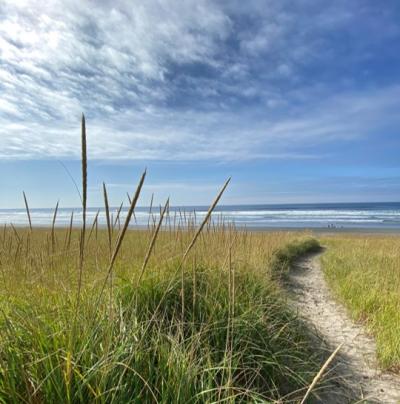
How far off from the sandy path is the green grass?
0.35 metres

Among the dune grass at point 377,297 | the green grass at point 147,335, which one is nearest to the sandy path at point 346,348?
the dune grass at point 377,297

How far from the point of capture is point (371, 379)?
3725 millimetres

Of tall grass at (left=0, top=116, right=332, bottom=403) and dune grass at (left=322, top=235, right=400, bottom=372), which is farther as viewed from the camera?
dune grass at (left=322, top=235, right=400, bottom=372)

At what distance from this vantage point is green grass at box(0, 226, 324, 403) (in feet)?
6.03

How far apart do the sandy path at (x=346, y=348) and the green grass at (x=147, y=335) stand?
1.15 feet

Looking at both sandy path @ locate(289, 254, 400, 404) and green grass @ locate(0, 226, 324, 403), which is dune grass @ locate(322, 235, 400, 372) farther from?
green grass @ locate(0, 226, 324, 403)

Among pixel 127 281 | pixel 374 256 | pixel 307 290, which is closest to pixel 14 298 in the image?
pixel 127 281

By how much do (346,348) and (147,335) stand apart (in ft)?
10.2

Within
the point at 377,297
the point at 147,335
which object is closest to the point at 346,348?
the point at 377,297

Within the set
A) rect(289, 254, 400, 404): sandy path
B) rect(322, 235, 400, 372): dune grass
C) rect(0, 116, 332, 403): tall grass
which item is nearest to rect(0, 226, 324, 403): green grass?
rect(0, 116, 332, 403): tall grass

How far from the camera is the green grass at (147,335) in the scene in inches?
72.4

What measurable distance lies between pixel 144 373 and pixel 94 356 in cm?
38

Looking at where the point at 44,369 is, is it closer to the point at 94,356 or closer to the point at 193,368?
the point at 94,356

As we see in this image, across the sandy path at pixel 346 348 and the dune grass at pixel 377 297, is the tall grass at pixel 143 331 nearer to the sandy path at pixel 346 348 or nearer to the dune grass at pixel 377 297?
the sandy path at pixel 346 348
